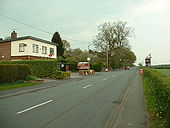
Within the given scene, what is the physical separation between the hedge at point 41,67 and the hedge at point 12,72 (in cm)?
483

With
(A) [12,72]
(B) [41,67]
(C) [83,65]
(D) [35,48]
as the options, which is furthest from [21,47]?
(C) [83,65]

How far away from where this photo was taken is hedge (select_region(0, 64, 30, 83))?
1762 centimetres

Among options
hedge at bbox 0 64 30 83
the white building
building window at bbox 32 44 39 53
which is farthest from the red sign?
hedge at bbox 0 64 30 83

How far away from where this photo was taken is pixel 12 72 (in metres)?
18.9

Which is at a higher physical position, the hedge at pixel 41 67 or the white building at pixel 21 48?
the white building at pixel 21 48

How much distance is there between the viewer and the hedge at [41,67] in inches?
1041

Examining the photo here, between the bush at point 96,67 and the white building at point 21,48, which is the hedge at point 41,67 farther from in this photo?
the bush at point 96,67

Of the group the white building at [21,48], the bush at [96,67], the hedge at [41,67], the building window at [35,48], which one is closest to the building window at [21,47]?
the white building at [21,48]

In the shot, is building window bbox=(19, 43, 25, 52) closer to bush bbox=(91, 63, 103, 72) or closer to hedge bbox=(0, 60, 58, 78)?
hedge bbox=(0, 60, 58, 78)

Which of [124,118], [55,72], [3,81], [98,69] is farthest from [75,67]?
[124,118]

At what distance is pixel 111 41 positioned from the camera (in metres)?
62.7

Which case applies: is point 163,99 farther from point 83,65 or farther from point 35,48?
point 83,65

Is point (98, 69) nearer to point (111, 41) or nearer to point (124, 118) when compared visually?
point (111, 41)

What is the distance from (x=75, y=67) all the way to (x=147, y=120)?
48925mm
